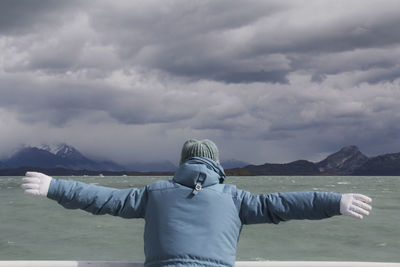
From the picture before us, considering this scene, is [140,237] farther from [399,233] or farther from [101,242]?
[399,233]

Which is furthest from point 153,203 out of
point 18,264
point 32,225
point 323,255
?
point 32,225

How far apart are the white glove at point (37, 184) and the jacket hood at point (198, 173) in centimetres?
78

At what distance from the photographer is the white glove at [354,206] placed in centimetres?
268

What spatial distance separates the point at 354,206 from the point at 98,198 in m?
1.52

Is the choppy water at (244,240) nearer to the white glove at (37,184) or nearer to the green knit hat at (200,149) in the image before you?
the green knit hat at (200,149)

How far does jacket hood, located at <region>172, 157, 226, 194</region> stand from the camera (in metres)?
2.68

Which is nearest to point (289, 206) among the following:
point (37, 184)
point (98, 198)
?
point (98, 198)

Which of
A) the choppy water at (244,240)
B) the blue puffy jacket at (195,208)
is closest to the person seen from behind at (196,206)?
the blue puffy jacket at (195,208)

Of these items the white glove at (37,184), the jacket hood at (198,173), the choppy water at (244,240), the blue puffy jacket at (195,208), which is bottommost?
the choppy water at (244,240)

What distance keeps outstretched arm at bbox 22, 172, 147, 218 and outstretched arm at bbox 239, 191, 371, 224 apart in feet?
2.17

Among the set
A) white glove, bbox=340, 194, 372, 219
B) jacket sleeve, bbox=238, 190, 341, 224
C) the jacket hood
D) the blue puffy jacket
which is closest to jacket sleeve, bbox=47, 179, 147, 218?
the blue puffy jacket

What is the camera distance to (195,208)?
2.66 meters

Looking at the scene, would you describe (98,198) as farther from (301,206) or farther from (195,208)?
(301,206)

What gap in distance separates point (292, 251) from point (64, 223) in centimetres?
1430
